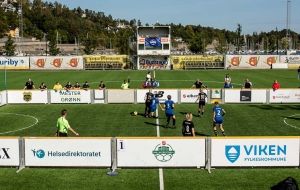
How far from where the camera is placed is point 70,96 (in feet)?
109

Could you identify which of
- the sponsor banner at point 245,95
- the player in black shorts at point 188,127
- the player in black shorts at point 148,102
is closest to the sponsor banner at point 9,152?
the player in black shorts at point 188,127

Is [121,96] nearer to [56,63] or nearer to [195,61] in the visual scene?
[56,63]

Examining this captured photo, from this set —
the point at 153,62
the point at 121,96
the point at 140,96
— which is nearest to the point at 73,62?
the point at 153,62

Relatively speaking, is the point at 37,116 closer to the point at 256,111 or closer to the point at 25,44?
the point at 256,111

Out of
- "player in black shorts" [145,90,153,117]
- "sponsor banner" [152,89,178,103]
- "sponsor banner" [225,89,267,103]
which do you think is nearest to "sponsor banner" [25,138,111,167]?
"player in black shorts" [145,90,153,117]

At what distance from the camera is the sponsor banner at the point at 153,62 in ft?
236

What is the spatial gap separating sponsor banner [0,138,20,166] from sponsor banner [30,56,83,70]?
186 ft

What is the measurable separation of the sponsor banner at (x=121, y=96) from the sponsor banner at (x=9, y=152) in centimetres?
1747

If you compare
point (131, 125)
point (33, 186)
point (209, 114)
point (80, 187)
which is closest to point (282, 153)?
point (80, 187)

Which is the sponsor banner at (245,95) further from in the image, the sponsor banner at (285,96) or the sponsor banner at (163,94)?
the sponsor banner at (163,94)

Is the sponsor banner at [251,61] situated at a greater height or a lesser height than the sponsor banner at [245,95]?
greater

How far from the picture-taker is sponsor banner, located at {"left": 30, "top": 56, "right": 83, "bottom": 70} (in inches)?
2788

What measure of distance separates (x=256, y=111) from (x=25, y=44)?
491ft

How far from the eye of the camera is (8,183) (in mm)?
14227
